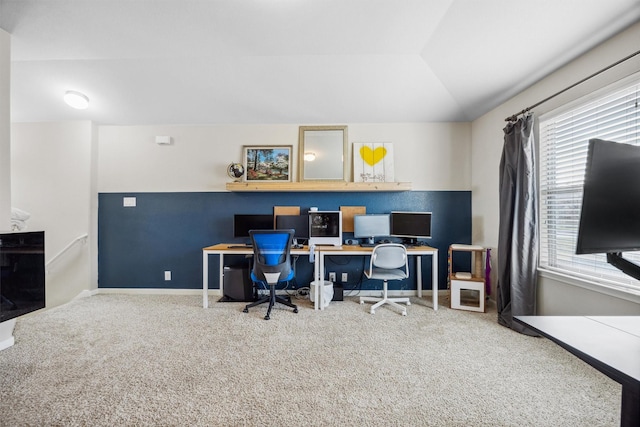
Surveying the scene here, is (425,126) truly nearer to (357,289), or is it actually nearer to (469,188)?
(469,188)

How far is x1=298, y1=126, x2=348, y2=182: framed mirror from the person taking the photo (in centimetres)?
370

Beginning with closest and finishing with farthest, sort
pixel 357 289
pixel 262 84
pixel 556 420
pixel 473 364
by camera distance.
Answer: pixel 556 420 → pixel 473 364 → pixel 262 84 → pixel 357 289

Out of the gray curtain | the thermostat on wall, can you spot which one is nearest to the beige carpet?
the gray curtain

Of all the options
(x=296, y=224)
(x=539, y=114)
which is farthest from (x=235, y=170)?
(x=539, y=114)

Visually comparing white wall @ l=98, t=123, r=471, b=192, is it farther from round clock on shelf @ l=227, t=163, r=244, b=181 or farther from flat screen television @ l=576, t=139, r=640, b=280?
flat screen television @ l=576, t=139, r=640, b=280

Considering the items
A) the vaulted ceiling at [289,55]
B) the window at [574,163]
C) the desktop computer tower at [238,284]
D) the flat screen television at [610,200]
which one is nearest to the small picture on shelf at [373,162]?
the vaulted ceiling at [289,55]

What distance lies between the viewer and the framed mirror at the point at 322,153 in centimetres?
370

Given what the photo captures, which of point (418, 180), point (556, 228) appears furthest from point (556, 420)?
point (418, 180)

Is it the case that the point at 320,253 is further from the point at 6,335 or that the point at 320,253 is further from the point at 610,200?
the point at 6,335

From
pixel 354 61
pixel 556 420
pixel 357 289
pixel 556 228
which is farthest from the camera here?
pixel 357 289

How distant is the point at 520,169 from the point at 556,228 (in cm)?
66

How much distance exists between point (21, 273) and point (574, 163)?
481 centimetres

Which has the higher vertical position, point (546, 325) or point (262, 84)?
point (262, 84)

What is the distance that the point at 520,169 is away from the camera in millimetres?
2600
